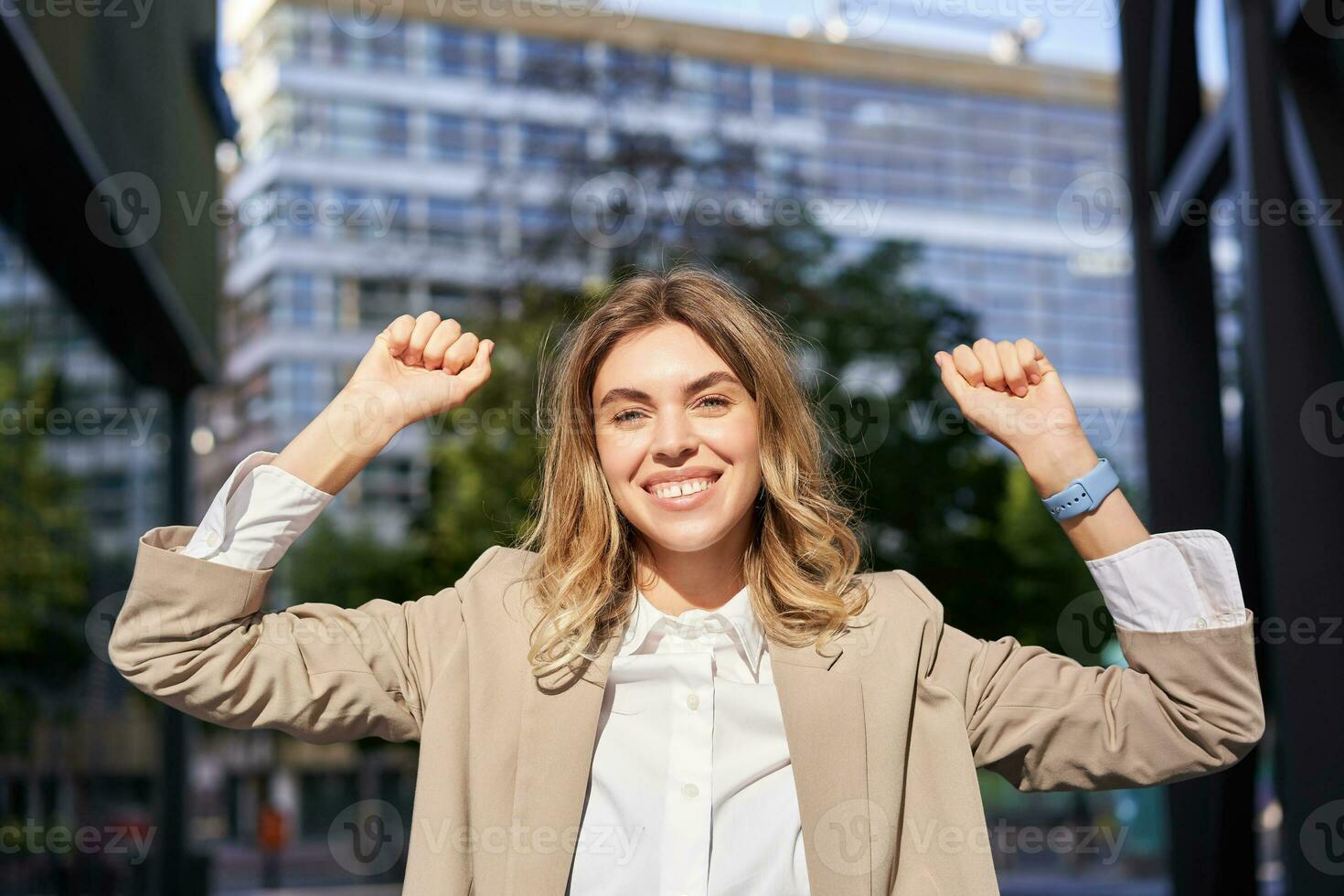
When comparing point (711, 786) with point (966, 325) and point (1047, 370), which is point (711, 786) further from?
point (966, 325)

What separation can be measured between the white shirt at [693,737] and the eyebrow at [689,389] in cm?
44

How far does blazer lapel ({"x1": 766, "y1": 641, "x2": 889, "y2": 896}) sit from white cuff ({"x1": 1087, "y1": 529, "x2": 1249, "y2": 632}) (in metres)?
0.43

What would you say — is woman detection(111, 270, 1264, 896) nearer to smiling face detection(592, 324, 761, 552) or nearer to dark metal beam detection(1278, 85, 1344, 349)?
smiling face detection(592, 324, 761, 552)

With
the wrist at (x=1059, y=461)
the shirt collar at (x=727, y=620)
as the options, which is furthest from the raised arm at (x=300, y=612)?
the wrist at (x=1059, y=461)

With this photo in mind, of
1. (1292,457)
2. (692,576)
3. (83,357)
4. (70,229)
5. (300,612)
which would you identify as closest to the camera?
(300,612)

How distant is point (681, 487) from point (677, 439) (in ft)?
0.28

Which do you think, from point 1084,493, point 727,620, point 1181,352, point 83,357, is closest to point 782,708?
point 727,620

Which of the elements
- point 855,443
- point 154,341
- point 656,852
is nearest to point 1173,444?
point 656,852

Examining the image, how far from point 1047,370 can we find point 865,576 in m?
0.46

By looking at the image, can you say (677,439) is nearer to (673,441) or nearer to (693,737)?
(673,441)

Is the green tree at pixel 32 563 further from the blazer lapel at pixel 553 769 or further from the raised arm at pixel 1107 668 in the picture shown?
the raised arm at pixel 1107 668

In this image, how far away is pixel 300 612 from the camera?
2211 mm

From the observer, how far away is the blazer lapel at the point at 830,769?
2047 mm

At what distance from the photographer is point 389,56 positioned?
45875 mm
